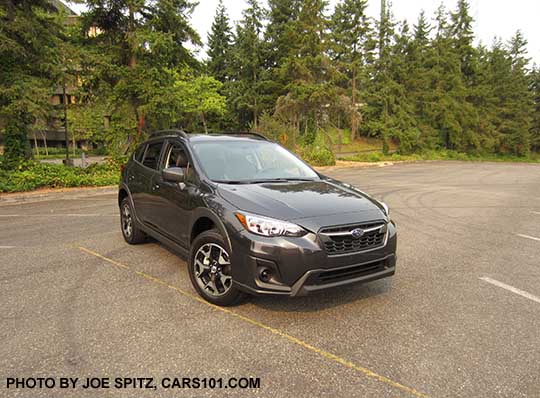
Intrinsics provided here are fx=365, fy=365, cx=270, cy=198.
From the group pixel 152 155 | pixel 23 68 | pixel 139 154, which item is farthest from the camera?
pixel 23 68

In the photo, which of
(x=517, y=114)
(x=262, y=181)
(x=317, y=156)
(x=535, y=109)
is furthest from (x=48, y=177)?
(x=535, y=109)

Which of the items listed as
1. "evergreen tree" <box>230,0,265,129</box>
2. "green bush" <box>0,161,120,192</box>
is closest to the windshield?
"green bush" <box>0,161,120,192</box>

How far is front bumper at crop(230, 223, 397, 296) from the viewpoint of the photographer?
311 cm

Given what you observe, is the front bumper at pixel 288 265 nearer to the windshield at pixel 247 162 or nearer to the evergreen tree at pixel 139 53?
the windshield at pixel 247 162

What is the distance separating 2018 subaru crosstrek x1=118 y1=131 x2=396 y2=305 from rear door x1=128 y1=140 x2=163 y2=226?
11 centimetres

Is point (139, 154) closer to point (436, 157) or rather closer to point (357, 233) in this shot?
point (357, 233)

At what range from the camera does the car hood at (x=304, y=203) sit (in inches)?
128

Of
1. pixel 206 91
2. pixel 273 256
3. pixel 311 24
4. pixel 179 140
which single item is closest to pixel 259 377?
pixel 273 256

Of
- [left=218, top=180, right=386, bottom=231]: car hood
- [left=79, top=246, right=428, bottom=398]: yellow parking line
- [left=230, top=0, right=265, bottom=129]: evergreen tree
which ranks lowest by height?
[left=79, top=246, right=428, bottom=398]: yellow parking line

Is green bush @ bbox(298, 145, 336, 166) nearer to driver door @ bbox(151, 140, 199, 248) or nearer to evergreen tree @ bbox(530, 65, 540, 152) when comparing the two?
driver door @ bbox(151, 140, 199, 248)

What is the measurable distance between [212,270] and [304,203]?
115cm

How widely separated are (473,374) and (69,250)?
550 centimetres

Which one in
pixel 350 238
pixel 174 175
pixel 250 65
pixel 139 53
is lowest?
pixel 350 238

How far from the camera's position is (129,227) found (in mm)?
5879
